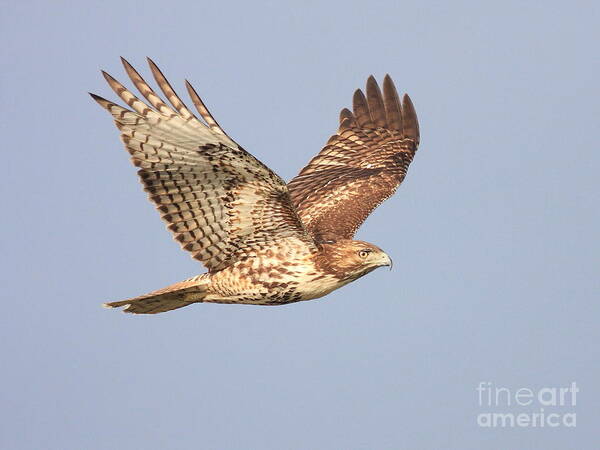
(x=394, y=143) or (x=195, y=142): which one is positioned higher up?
(x=394, y=143)

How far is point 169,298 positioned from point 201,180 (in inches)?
61.3

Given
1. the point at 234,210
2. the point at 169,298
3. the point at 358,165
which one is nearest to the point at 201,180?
the point at 234,210

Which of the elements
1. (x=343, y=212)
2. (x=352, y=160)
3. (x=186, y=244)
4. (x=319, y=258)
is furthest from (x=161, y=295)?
(x=352, y=160)

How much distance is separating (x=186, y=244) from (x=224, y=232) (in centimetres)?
36

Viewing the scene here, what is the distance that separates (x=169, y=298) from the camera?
37.6ft

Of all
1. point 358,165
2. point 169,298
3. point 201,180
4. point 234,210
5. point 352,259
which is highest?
point 358,165

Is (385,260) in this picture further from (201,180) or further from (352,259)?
(201,180)

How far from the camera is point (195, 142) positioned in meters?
10.1

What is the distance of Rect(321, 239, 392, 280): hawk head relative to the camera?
1123cm

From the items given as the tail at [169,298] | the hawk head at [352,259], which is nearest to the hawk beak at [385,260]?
the hawk head at [352,259]

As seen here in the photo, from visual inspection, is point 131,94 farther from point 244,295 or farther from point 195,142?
Result: point 244,295

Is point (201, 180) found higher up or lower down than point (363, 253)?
higher up

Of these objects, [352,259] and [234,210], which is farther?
[352,259]

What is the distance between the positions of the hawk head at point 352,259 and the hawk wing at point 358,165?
2.36ft
